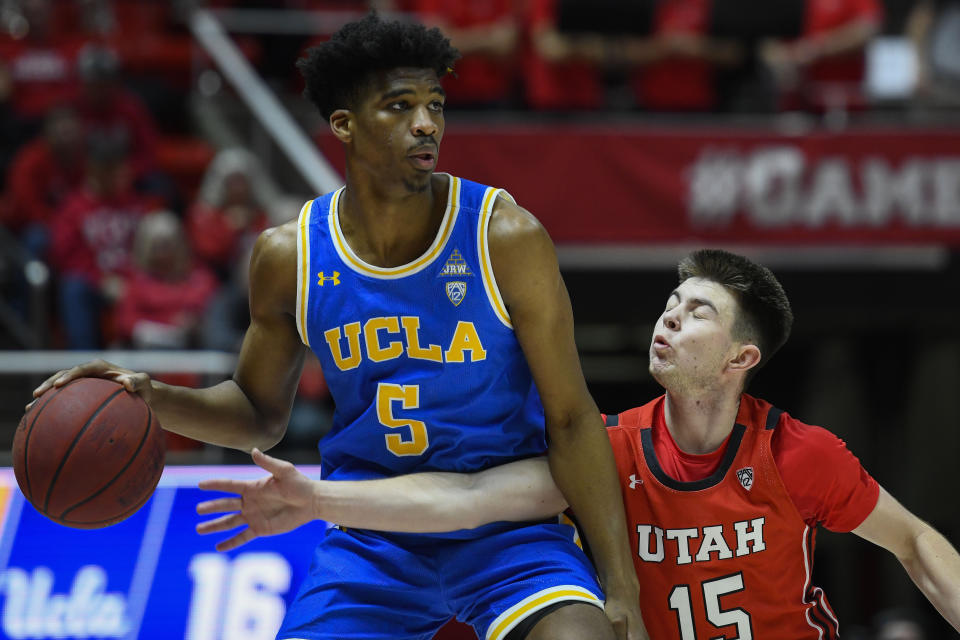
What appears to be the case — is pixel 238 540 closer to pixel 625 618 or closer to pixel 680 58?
pixel 625 618

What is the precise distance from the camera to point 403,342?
3.13 metres

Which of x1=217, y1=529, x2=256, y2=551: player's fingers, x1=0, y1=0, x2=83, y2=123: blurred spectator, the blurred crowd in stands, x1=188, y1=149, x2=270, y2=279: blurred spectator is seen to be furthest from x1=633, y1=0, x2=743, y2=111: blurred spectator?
x1=217, y1=529, x2=256, y2=551: player's fingers

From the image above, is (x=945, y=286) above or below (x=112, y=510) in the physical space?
above

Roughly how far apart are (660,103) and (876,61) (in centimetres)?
186

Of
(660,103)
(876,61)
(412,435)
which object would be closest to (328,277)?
(412,435)

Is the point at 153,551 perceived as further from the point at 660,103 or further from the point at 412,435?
the point at 660,103

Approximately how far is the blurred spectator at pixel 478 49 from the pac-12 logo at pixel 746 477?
5.46 m

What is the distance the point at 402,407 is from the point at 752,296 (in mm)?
1046

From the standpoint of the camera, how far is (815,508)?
→ 3.37 metres

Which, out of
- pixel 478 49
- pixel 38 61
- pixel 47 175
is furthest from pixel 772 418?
pixel 38 61

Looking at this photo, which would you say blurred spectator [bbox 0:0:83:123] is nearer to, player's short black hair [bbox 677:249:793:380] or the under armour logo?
the under armour logo

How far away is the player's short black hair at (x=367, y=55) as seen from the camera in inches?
121

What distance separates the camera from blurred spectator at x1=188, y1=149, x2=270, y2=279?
7801 millimetres

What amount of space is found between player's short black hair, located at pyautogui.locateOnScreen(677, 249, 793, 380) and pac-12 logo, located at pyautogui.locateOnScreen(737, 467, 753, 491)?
0.97 ft
